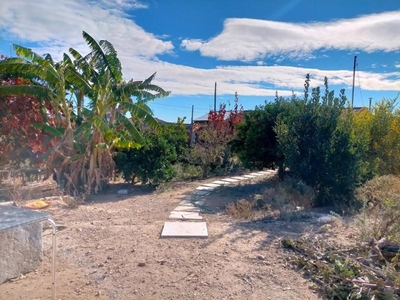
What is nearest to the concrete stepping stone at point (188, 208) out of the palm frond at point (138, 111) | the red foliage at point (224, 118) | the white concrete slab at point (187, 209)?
the white concrete slab at point (187, 209)

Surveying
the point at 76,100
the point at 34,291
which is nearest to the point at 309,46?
the point at 76,100

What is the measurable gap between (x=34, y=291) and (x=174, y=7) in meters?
7.39

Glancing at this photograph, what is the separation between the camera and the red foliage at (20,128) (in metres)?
8.48

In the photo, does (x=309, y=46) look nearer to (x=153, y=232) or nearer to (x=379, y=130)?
(x=379, y=130)

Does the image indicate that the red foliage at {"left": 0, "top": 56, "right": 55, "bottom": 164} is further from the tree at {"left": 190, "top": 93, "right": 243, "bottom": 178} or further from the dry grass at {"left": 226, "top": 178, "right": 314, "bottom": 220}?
the dry grass at {"left": 226, "top": 178, "right": 314, "bottom": 220}

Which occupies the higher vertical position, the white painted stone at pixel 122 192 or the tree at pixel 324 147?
the tree at pixel 324 147

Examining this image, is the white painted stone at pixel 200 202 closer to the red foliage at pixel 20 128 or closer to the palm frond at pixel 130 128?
the palm frond at pixel 130 128

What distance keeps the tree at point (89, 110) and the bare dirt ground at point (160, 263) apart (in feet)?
8.67

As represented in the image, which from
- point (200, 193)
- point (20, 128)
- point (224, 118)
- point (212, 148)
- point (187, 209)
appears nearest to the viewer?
point (187, 209)

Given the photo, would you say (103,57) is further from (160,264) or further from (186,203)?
(160,264)

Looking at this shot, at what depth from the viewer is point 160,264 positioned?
3.79 meters

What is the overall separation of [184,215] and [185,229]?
108 cm

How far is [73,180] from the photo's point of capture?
8562mm

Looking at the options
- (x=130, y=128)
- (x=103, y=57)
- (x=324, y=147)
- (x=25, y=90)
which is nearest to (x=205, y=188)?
(x=130, y=128)
